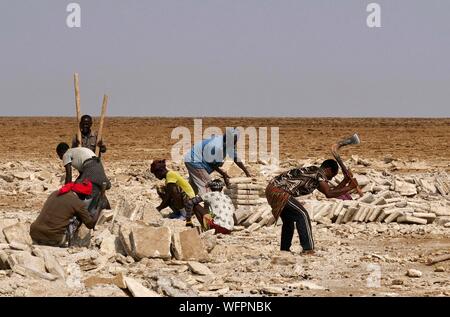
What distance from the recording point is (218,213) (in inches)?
425

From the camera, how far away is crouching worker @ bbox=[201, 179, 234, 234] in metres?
10.7

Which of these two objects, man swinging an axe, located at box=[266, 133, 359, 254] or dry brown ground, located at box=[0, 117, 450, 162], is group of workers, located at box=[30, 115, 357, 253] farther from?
dry brown ground, located at box=[0, 117, 450, 162]

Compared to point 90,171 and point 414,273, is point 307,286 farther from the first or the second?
point 90,171

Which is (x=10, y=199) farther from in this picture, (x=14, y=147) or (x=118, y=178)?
(x=14, y=147)

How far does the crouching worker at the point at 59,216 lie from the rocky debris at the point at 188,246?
0.84 metres

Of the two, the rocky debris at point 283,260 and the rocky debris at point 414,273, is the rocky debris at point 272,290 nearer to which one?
the rocky debris at point 283,260

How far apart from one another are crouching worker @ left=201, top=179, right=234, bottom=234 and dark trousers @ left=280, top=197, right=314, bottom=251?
3.94ft

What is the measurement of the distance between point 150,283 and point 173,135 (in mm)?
32886

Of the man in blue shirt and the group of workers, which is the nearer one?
the group of workers

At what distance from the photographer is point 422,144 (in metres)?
33.8

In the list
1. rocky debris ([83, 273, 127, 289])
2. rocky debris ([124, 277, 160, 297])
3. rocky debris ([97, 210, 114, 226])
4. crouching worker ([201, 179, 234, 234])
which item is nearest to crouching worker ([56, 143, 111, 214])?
rocky debris ([97, 210, 114, 226])

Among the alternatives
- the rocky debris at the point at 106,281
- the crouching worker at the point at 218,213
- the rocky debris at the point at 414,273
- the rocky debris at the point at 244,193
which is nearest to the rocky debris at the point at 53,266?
the rocky debris at the point at 106,281

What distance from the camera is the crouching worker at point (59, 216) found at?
9031mm
